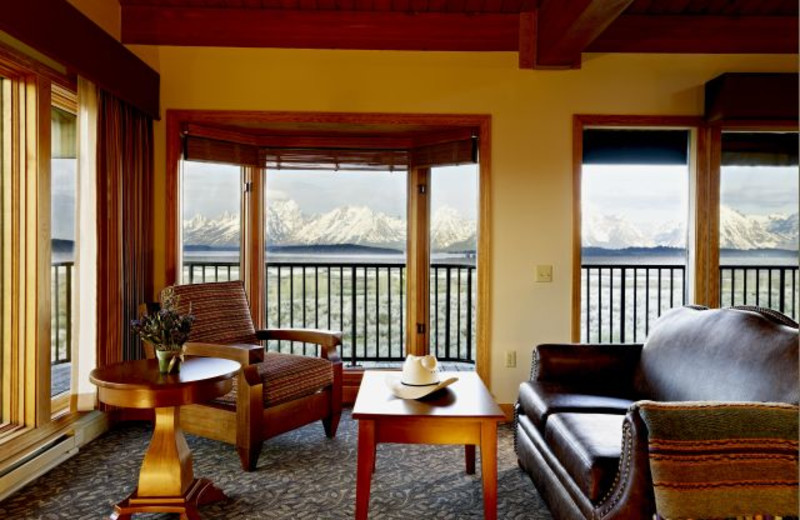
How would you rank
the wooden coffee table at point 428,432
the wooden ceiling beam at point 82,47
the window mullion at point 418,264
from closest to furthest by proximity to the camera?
the wooden coffee table at point 428,432, the wooden ceiling beam at point 82,47, the window mullion at point 418,264

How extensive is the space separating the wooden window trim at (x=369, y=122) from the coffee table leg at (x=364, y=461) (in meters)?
1.95

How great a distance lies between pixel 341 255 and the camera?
206 inches

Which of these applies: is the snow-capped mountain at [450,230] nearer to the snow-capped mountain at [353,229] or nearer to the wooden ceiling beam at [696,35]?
the snow-capped mountain at [353,229]

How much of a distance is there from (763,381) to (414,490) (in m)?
1.63

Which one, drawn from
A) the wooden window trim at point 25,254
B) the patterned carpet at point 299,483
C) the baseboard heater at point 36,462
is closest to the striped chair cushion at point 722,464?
the patterned carpet at point 299,483

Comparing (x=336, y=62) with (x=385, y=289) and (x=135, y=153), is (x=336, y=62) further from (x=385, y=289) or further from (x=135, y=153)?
(x=385, y=289)

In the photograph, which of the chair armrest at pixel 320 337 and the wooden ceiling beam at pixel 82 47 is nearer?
the wooden ceiling beam at pixel 82 47

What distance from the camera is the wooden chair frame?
300 centimetres

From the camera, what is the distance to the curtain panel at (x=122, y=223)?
11.3 feet

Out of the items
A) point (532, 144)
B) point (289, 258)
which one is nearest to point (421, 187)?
point (532, 144)

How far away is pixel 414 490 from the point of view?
279 cm

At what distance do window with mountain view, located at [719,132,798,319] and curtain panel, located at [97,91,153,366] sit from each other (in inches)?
166

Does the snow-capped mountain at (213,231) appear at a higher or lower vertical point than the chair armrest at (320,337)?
higher

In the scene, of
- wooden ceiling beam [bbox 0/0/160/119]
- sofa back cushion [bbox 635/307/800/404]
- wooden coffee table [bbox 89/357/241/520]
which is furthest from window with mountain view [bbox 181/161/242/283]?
sofa back cushion [bbox 635/307/800/404]
